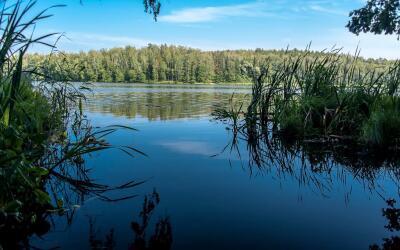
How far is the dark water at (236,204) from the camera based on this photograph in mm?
2629

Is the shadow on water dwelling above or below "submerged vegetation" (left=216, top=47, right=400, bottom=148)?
below

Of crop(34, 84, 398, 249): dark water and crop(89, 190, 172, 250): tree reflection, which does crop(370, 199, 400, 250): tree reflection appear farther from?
crop(89, 190, 172, 250): tree reflection

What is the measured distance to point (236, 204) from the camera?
3.41m

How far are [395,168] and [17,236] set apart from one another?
4.72m

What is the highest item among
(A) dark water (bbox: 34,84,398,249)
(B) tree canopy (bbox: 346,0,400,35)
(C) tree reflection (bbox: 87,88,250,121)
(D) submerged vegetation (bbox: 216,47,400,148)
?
(B) tree canopy (bbox: 346,0,400,35)

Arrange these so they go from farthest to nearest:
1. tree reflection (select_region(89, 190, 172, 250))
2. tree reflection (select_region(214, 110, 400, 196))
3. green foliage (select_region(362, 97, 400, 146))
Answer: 1. green foliage (select_region(362, 97, 400, 146))
2. tree reflection (select_region(214, 110, 400, 196))
3. tree reflection (select_region(89, 190, 172, 250))

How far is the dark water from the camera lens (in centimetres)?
263

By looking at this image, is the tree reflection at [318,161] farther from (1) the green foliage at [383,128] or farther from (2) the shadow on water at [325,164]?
(1) the green foliage at [383,128]

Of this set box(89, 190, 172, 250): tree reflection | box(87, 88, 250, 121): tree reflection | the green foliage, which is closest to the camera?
box(89, 190, 172, 250): tree reflection

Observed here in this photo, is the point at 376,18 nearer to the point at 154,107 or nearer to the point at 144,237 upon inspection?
the point at 154,107

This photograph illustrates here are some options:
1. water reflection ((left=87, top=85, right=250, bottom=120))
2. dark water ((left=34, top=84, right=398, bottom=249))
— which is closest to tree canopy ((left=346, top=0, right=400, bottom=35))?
water reflection ((left=87, top=85, right=250, bottom=120))

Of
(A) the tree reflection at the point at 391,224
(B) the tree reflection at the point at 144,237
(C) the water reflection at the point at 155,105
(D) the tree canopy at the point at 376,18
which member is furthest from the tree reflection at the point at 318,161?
(D) the tree canopy at the point at 376,18

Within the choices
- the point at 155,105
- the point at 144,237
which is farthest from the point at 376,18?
the point at 144,237

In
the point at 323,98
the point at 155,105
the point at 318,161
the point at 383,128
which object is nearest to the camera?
the point at 318,161
